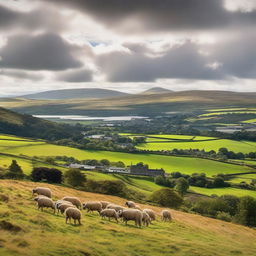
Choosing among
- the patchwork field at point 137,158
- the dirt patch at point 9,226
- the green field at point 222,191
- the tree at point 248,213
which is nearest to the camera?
the dirt patch at point 9,226

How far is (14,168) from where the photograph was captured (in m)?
64.2

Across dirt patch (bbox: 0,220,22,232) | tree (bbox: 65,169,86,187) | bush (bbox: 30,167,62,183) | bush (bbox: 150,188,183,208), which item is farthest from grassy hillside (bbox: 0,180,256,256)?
tree (bbox: 65,169,86,187)

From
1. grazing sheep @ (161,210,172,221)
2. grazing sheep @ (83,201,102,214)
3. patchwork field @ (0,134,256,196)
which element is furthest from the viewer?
patchwork field @ (0,134,256,196)

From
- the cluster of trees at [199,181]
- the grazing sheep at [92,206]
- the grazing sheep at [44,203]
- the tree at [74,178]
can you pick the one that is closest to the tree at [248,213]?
the tree at [74,178]

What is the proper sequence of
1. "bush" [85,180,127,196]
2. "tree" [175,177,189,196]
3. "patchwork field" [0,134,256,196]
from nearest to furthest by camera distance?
"bush" [85,180,127,196] → "tree" [175,177,189,196] → "patchwork field" [0,134,256,196]

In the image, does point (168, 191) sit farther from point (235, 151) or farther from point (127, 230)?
point (235, 151)

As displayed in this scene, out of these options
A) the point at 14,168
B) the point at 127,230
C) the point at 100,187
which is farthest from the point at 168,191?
the point at 127,230

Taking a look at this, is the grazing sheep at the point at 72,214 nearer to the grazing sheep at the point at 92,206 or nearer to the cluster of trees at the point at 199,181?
the grazing sheep at the point at 92,206

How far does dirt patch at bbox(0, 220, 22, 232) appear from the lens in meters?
20.0

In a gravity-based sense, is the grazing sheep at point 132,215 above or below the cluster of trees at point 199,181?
above

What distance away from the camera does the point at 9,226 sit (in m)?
20.2

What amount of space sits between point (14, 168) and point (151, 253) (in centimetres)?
4886

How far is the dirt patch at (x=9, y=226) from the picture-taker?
20000mm

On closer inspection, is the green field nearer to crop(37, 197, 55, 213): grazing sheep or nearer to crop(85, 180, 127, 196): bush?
crop(85, 180, 127, 196): bush
